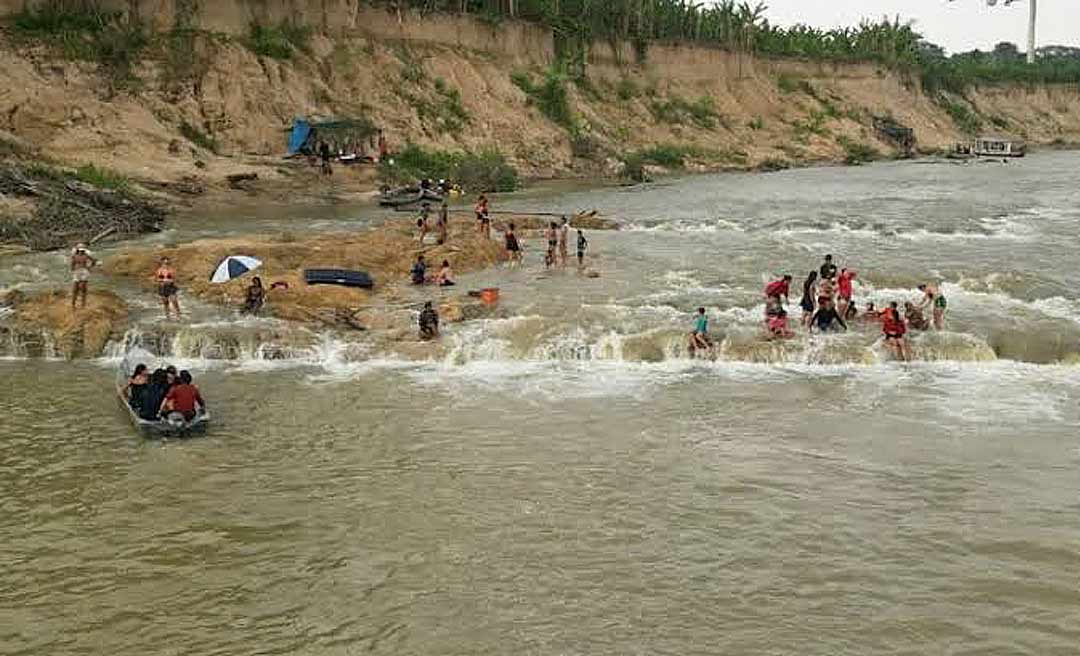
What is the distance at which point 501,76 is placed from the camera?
62.6 meters

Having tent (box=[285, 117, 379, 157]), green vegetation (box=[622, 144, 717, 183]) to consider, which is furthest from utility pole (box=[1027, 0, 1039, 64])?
tent (box=[285, 117, 379, 157])

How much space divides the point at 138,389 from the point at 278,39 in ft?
129

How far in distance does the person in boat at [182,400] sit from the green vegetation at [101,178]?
76.1 ft

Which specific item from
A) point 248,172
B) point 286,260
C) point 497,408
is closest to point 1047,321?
point 497,408

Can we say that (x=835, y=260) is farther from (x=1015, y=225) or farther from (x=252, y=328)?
(x=252, y=328)

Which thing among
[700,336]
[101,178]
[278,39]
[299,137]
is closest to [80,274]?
[700,336]

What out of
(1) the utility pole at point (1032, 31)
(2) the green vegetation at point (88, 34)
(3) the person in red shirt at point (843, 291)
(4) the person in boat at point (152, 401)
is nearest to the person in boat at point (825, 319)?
(3) the person in red shirt at point (843, 291)

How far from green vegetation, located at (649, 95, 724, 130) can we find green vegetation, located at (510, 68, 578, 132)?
35.4ft

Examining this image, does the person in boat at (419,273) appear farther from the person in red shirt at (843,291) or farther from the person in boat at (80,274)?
the person in red shirt at (843,291)

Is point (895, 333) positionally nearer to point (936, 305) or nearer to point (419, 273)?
point (936, 305)

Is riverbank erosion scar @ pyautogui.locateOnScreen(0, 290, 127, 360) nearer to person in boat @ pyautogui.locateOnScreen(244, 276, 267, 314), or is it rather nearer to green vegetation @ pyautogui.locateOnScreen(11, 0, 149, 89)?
person in boat @ pyautogui.locateOnScreen(244, 276, 267, 314)

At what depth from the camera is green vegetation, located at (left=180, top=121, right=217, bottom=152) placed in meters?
42.9

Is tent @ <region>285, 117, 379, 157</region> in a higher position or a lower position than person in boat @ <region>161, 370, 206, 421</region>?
higher

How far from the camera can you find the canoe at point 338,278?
22.7 metres
